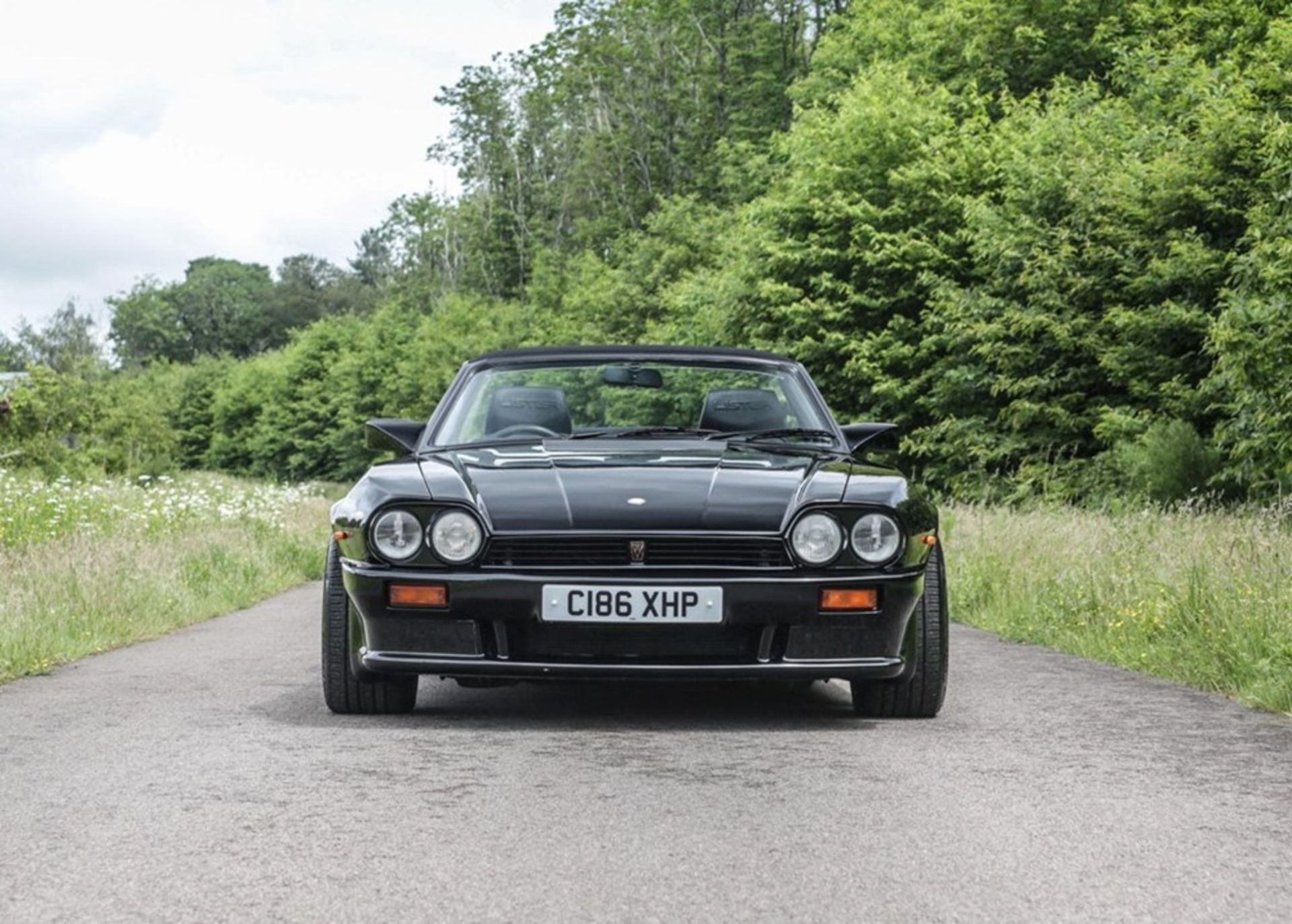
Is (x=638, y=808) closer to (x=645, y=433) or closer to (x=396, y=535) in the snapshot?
(x=396, y=535)

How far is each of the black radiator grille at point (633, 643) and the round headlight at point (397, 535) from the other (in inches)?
17.3

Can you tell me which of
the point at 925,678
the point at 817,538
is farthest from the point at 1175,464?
the point at 817,538

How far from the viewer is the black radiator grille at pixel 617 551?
586 centimetres

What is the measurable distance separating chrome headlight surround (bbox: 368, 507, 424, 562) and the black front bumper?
2.4 inches

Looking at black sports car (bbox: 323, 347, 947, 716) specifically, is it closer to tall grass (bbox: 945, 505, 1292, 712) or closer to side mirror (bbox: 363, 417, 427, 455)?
side mirror (bbox: 363, 417, 427, 455)

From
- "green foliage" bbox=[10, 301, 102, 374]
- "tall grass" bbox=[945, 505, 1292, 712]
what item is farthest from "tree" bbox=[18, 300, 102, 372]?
"tall grass" bbox=[945, 505, 1292, 712]

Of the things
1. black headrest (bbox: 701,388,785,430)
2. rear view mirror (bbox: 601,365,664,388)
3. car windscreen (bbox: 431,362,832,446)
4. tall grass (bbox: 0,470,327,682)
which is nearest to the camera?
car windscreen (bbox: 431,362,832,446)

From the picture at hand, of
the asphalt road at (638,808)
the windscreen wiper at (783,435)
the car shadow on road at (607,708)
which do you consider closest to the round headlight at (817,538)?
the asphalt road at (638,808)

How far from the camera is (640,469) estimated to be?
6254 millimetres

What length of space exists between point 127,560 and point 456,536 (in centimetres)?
799

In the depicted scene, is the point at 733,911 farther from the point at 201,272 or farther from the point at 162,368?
the point at 201,272

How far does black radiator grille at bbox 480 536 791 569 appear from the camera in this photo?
5.86 metres

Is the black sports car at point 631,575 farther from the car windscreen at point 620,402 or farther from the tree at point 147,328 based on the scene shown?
the tree at point 147,328

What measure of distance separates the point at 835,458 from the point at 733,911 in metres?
3.18
